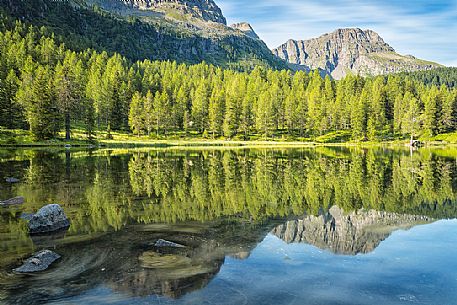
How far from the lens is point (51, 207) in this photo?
19781 mm

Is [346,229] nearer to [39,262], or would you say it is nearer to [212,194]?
[212,194]

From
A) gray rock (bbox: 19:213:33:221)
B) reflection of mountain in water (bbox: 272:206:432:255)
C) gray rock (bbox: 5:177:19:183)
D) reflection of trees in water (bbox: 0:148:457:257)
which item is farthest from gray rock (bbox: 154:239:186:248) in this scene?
gray rock (bbox: 5:177:19:183)

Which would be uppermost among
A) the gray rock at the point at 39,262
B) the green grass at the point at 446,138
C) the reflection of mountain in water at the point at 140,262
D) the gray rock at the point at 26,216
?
the green grass at the point at 446,138

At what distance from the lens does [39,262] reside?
46.3ft

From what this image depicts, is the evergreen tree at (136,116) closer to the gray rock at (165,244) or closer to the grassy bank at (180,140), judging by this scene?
the grassy bank at (180,140)

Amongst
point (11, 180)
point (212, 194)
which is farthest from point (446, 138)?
point (11, 180)

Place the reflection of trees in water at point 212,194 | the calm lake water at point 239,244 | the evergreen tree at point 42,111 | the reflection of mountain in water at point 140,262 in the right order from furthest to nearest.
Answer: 1. the evergreen tree at point 42,111
2. the reflection of trees in water at point 212,194
3. the reflection of mountain in water at point 140,262
4. the calm lake water at point 239,244

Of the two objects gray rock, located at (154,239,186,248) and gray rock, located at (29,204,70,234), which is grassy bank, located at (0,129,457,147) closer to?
gray rock, located at (29,204,70,234)

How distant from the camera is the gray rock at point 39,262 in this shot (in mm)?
13773

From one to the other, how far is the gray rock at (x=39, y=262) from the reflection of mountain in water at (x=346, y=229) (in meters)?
10.5

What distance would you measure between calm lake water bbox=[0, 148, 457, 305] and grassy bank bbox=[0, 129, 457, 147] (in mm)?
62967

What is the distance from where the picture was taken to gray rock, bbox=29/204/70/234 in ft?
61.5

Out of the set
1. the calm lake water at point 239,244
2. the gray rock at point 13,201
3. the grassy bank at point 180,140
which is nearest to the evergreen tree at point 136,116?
the grassy bank at point 180,140

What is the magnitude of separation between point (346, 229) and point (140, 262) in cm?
1131
